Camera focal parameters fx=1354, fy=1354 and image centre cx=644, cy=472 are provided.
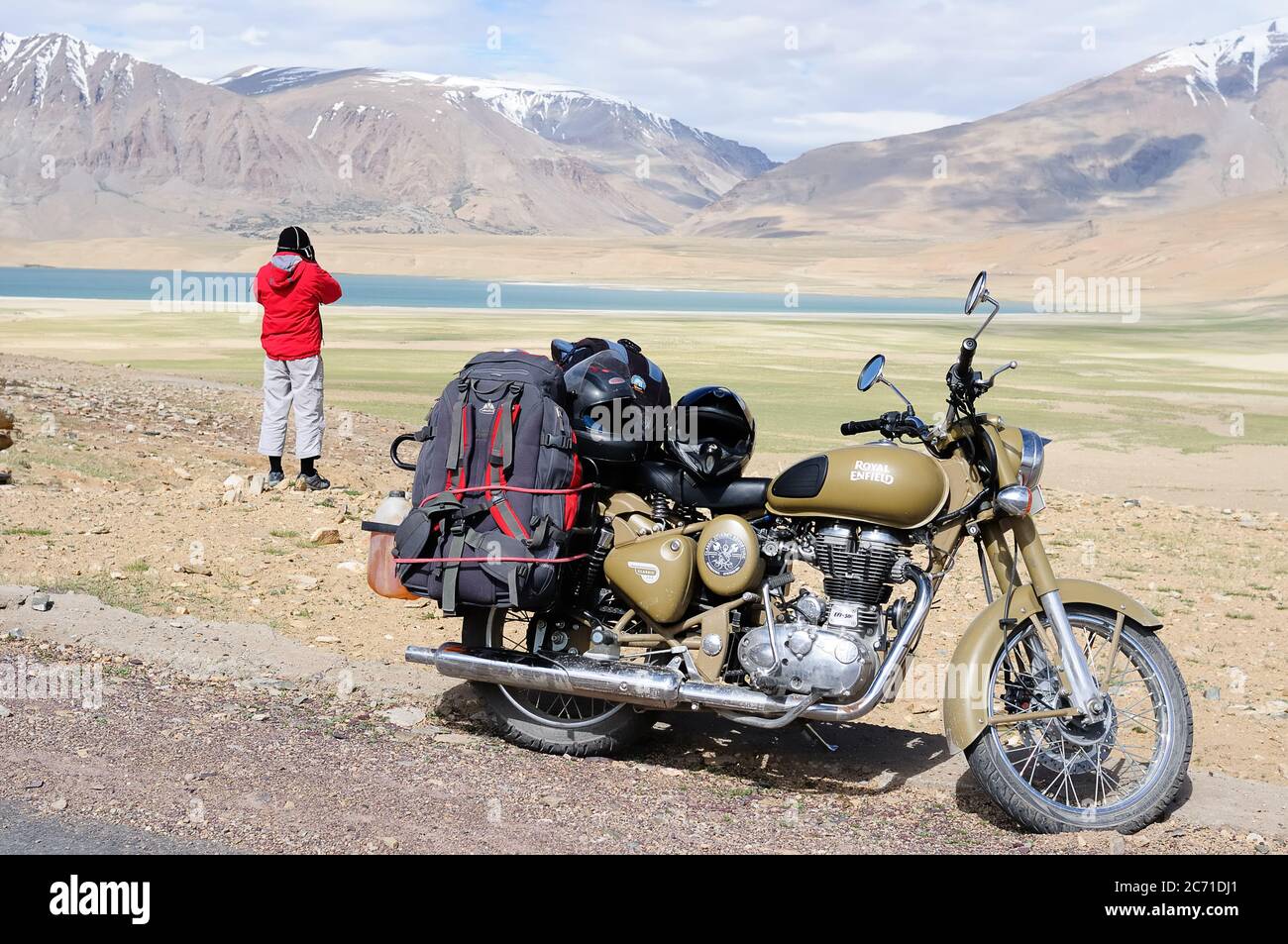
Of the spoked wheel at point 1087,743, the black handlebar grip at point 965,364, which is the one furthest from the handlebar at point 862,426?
the spoked wheel at point 1087,743

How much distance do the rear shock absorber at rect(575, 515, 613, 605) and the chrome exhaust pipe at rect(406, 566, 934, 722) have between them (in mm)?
277

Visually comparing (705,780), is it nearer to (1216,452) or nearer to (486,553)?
(486,553)

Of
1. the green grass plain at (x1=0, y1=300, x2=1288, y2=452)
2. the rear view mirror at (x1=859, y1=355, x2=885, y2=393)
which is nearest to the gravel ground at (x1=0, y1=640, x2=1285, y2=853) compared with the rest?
the rear view mirror at (x1=859, y1=355, x2=885, y2=393)

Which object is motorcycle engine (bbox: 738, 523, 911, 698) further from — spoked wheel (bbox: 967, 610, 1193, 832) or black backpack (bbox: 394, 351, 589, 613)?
black backpack (bbox: 394, 351, 589, 613)

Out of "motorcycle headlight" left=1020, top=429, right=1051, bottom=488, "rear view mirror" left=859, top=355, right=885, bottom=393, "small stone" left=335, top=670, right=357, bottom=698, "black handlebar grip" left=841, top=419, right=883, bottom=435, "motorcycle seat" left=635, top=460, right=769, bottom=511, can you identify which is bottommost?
"small stone" left=335, top=670, right=357, bottom=698

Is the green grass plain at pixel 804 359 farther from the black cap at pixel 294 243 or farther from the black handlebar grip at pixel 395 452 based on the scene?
the black handlebar grip at pixel 395 452

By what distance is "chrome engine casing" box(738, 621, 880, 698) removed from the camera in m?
4.93

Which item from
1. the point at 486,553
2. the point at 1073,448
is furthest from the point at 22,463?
the point at 1073,448

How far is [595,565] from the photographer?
5574 millimetres

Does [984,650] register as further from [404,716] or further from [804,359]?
[804,359]

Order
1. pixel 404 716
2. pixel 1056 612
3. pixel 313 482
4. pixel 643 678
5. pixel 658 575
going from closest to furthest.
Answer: pixel 1056 612, pixel 643 678, pixel 658 575, pixel 404 716, pixel 313 482

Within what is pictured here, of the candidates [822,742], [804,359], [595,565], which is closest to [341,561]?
[595,565]

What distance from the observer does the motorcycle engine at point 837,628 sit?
195 inches

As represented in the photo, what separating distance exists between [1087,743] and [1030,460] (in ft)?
3.44
